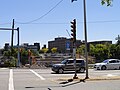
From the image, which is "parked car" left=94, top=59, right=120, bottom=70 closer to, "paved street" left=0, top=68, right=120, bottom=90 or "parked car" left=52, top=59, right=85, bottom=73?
"parked car" left=52, top=59, right=85, bottom=73

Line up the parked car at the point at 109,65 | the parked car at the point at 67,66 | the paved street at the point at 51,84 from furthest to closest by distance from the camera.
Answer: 1. the parked car at the point at 109,65
2. the parked car at the point at 67,66
3. the paved street at the point at 51,84

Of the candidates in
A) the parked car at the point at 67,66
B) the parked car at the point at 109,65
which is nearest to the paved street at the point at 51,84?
the parked car at the point at 67,66

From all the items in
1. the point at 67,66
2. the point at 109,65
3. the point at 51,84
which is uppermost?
the point at 109,65

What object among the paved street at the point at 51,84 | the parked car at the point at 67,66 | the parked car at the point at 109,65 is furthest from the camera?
the parked car at the point at 109,65

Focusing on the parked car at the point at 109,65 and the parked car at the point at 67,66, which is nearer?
the parked car at the point at 67,66

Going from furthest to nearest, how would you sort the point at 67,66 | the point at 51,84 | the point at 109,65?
the point at 109,65, the point at 67,66, the point at 51,84

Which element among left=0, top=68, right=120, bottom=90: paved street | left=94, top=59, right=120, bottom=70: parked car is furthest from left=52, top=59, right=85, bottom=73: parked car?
left=0, top=68, right=120, bottom=90: paved street

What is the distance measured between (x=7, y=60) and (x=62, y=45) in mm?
128987

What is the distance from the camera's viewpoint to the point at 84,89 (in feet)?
64.0

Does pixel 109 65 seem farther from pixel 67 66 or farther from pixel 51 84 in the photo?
pixel 51 84

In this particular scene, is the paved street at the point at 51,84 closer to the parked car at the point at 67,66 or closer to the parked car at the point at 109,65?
the parked car at the point at 67,66

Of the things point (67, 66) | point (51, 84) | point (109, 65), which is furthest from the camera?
point (109, 65)

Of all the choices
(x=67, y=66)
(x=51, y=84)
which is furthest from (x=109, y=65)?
(x=51, y=84)

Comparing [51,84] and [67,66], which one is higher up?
[67,66]
